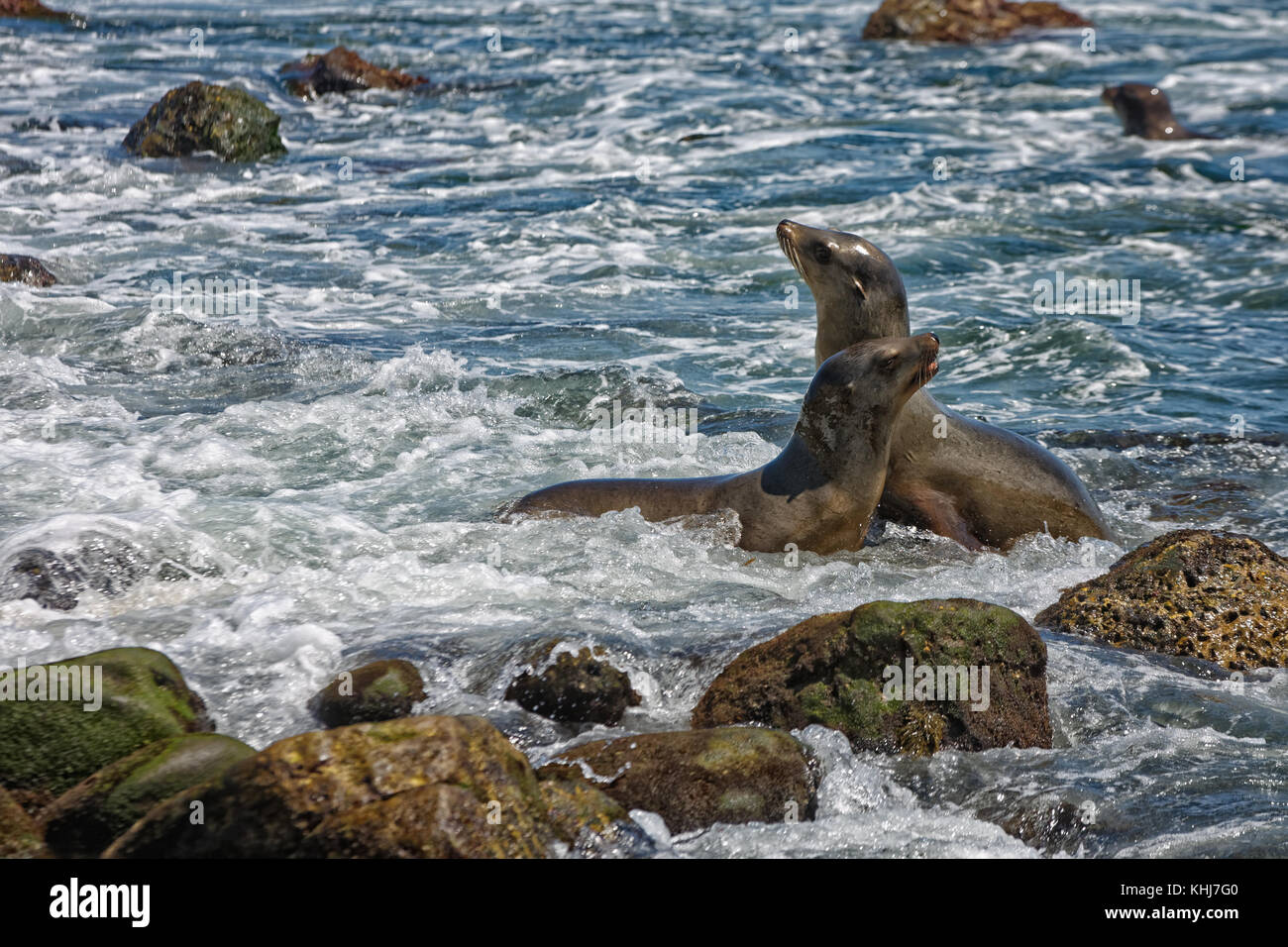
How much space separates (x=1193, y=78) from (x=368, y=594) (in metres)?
20.1

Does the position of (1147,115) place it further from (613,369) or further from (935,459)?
(935,459)

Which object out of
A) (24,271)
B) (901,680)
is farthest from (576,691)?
(24,271)

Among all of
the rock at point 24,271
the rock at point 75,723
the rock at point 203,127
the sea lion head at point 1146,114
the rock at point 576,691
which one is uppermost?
the sea lion head at point 1146,114

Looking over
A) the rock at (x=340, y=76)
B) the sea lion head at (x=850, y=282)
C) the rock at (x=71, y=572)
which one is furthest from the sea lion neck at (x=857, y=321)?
the rock at (x=340, y=76)

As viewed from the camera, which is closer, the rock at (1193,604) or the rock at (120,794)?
the rock at (120,794)

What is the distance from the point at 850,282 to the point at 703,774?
3.36 metres

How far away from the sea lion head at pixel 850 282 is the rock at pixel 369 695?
10.0ft

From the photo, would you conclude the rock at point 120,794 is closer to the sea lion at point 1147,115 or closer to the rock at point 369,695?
the rock at point 369,695

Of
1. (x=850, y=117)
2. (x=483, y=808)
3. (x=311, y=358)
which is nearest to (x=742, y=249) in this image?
(x=311, y=358)

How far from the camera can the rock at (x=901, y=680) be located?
455 cm

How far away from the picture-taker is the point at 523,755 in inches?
153

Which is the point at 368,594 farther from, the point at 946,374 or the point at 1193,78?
the point at 1193,78

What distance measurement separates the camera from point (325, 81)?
20.4 metres

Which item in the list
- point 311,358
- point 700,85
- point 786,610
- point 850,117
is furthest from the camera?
point 700,85
